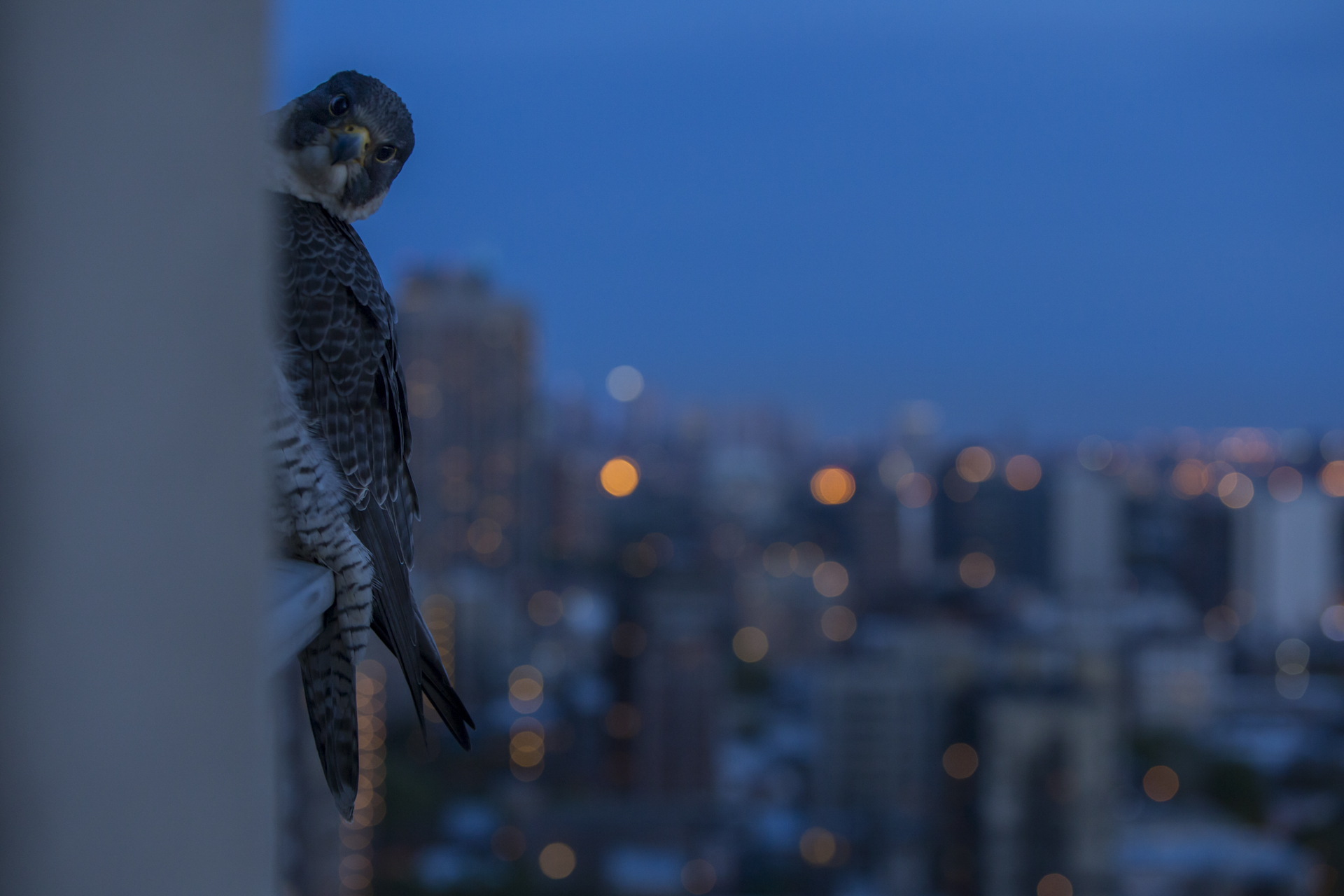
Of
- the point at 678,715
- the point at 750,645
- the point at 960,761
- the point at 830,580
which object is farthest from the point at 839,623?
the point at 960,761

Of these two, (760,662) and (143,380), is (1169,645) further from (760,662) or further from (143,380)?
(143,380)

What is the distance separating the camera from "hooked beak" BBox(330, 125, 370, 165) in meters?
0.90

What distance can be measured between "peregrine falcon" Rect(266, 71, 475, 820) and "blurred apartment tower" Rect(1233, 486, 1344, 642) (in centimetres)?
1124

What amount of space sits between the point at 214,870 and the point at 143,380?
0.14m

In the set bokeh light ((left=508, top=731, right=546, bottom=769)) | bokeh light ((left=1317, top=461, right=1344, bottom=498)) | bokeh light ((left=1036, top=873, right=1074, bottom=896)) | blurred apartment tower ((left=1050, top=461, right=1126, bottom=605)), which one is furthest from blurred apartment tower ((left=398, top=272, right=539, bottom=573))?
bokeh light ((left=1317, top=461, right=1344, bottom=498))

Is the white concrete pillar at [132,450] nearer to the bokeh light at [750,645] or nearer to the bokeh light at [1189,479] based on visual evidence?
the bokeh light at [750,645]

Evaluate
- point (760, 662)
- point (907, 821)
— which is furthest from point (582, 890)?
point (760, 662)

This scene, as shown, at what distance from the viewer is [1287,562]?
10766mm

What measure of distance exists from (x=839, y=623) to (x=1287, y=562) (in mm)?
4485

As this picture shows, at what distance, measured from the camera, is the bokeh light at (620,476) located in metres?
13.0

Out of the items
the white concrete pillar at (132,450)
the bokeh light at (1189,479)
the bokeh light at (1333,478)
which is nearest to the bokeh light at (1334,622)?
the bokeh light at (1333,478)

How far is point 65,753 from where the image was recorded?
0.29 metres

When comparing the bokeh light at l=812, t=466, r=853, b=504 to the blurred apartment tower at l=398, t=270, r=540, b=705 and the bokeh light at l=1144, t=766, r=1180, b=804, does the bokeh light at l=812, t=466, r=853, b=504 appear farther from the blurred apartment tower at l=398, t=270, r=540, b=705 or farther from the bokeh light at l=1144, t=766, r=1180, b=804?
the bokeh light at l=1144, t=766, r=1180, b=804

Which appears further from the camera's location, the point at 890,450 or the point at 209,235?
the point at 890,450
